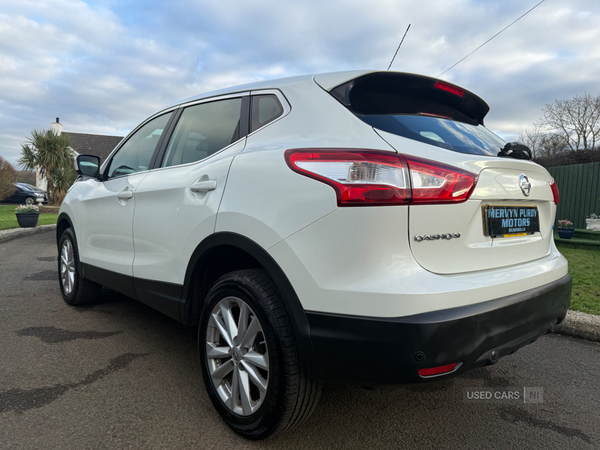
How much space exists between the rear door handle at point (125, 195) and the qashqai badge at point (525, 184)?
2.48m

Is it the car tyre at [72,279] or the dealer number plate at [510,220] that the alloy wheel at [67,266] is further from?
the dealer number plate at [510,220]

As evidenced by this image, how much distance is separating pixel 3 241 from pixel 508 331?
1117 centimetres

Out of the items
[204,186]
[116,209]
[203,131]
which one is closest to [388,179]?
[204,186]

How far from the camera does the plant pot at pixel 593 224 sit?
10.9 meters

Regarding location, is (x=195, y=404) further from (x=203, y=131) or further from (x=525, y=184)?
(x=525, y=184)

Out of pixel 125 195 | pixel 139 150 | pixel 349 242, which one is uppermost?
pixel 139 150

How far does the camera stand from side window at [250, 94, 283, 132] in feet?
7.33

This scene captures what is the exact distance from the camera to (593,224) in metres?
11.0

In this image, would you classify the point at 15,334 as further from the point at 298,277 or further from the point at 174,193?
the point at 298,277

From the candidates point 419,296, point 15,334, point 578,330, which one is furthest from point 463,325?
point 15,334

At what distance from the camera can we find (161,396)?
8.07 feet

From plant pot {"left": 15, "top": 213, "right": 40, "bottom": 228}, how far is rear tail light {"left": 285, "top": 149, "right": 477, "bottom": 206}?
1282 cm

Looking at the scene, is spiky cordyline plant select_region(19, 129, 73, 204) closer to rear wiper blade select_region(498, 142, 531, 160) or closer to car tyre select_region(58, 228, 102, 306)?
car tyre select_region(58, 228, 102, 306)

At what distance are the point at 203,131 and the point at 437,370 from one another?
1967mm
